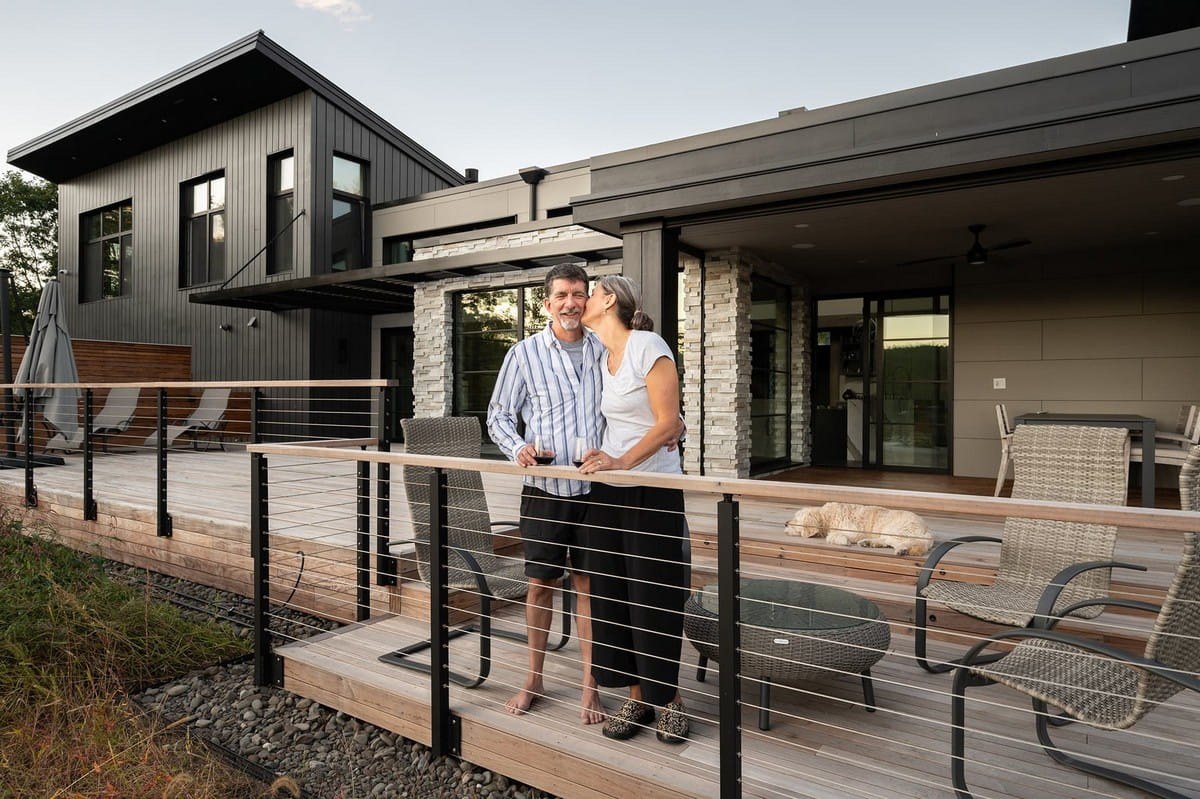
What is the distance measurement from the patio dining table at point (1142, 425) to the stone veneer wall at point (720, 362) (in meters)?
2.52

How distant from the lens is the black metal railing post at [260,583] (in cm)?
321

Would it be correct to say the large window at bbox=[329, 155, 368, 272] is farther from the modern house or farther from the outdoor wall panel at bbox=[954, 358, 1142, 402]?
the outdoor wall panel at bbox=[954, 358, 1142, 402]

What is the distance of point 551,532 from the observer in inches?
95.7

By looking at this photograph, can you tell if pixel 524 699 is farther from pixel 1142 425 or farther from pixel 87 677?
pixel 1142 425

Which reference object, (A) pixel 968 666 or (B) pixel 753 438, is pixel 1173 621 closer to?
(A) pixel 968 666

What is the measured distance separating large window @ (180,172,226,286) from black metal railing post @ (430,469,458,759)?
36.0 feet

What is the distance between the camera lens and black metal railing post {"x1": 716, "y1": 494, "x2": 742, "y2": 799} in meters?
1.83

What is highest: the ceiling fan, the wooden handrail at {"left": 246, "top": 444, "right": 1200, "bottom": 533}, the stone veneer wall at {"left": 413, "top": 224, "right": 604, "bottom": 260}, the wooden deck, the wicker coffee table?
the stone veneer wall at {"left": 413, "top": 224, "right": 604, "bottom": 260}

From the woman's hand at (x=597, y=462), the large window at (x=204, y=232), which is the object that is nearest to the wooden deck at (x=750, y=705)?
the woman's hand at (x=597, y=462)

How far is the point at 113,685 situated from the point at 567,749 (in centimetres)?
259

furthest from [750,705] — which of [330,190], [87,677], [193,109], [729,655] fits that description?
[193,109]

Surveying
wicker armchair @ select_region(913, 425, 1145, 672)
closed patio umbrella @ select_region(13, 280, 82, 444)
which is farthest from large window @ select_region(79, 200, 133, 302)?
wicker armchair @ select_region(913, 425, 1145, 672)

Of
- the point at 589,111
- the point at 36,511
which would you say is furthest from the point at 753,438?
the point at 589,111

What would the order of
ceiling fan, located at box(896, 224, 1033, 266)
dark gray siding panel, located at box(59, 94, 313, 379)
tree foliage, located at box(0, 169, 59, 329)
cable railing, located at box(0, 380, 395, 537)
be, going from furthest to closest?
tree foliage, located at box(0, 169, 59, 329) < dark gray siding panel, located at box(59, 94, 313, 379) < ceiling fan, located at box(896, 224, 1033, 266) < cable railing, located at box(0, 380, 395, 537)
